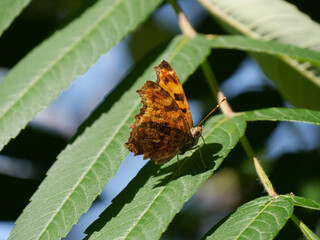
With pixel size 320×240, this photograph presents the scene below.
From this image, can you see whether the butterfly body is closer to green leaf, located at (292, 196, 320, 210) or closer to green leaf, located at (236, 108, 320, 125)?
green leaf, located at (236, 108, 320, 125)

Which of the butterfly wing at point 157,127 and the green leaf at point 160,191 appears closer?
the green leaf at point 160,191

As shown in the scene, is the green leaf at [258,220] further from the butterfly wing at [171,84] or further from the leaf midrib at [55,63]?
the leaf midrib at [55,63]

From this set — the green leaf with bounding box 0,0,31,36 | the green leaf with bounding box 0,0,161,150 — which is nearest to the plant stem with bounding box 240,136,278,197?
the green leaf with bounding box 0,0,161,150

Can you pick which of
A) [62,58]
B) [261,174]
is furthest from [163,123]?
[62,58]

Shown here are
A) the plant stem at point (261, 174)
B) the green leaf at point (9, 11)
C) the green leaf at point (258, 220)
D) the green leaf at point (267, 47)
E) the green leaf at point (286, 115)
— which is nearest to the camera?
the green leaf at point (258, 220)

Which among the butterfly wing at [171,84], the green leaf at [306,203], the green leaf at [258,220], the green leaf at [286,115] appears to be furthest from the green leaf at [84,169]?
the green leaf at [306,203]

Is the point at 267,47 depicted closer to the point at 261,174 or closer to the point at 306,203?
the point at 261,174

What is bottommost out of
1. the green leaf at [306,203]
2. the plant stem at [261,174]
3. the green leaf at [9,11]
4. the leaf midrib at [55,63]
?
the green leaf at [306,203]
